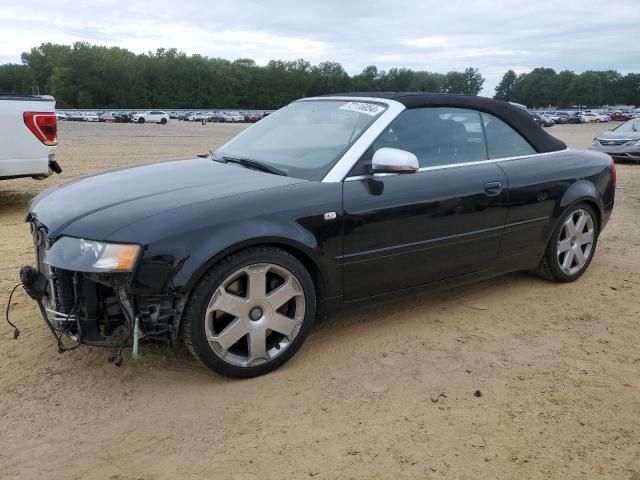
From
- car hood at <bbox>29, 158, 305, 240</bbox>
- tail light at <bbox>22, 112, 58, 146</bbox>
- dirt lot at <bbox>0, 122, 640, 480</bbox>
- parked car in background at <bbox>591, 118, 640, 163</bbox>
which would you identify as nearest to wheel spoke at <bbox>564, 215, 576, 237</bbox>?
dirt lot at <bbox>0, 122, 640, 480</bbox>

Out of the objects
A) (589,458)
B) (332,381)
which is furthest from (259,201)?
(589,458)

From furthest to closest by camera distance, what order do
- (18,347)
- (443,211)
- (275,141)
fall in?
(275,141) → (443,211) → (18,347)

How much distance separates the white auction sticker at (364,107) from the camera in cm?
371

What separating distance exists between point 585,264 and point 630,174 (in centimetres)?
907

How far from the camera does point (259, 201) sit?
3045 mm

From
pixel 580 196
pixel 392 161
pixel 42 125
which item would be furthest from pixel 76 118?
pixel 392 161

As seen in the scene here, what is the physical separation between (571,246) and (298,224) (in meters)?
2.68

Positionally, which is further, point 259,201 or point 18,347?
point 18,347

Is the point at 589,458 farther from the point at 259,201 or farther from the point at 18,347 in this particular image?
the point at 18,347

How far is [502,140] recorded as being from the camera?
4.21m

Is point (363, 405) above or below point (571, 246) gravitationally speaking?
below

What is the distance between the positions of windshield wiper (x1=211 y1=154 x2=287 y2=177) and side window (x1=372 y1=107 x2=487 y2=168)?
2.05 ft

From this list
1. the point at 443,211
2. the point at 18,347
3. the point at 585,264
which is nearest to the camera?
the point at 18,347

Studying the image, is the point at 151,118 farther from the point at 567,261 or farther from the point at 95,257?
the point at 95,257
